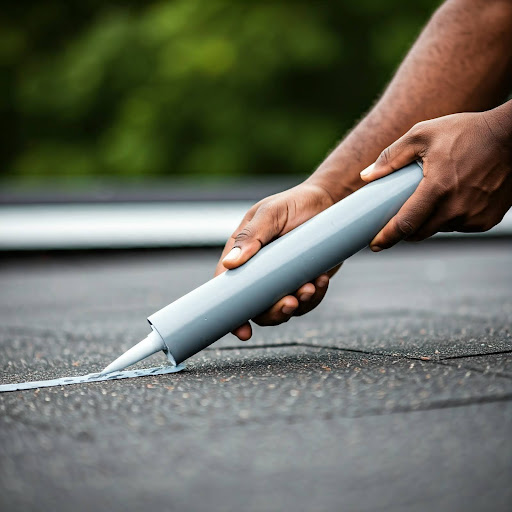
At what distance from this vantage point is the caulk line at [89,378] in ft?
5.66

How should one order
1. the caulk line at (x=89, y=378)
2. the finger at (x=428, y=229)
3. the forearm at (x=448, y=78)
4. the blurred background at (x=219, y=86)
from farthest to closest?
the blurred background at (x=219, y=86), the forearm at (x=448, y=78), the finger at (x=428, y=229), the caulk line at (x=89, y=378)

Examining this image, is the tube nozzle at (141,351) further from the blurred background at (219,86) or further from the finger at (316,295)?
the blurred background at (219,86)

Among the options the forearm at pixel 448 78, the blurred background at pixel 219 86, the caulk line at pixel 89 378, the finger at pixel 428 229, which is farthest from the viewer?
the blurred background at pixel 219 86

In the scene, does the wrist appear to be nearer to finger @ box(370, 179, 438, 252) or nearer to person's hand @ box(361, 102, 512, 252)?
person's hand @ box(361, 102, 512, 252)

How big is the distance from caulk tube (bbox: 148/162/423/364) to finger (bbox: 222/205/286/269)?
0.8 inches

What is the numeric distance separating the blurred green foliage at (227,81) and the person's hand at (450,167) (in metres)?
14.8

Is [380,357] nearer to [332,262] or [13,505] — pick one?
[332,262]

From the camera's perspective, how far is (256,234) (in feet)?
5.95

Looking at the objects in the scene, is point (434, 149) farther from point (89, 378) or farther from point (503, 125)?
point (89, 378)

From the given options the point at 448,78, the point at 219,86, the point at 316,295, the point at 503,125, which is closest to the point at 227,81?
the point at 219,86

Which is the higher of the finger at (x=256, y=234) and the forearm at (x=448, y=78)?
the forearm at (x=448, y=78)

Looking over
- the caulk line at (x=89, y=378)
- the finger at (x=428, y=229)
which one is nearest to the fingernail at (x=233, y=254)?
the caulk line at (x=89, y=378)

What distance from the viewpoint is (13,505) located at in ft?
3.35

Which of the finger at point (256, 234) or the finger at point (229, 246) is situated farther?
the finger at point (229, 246)
